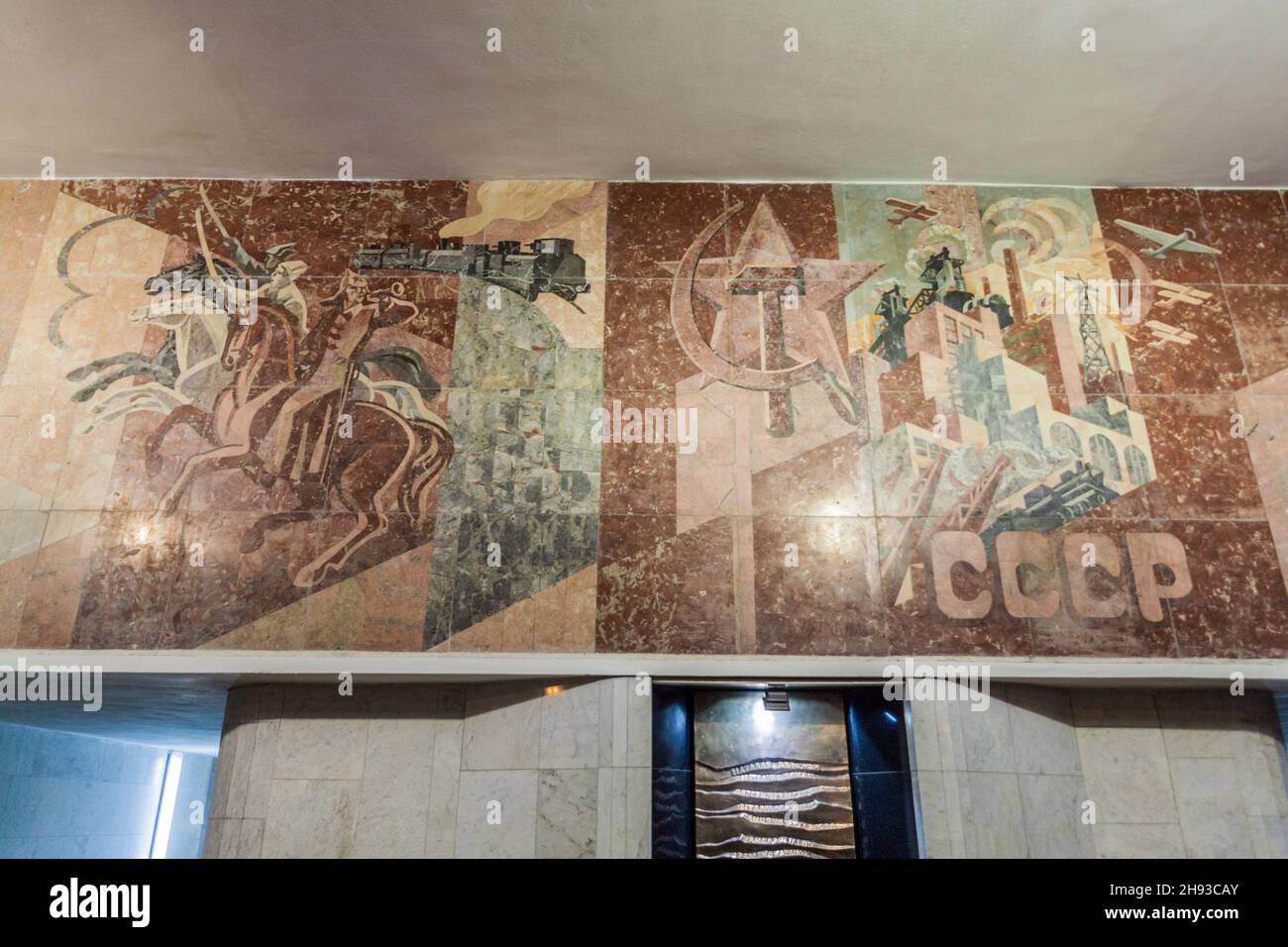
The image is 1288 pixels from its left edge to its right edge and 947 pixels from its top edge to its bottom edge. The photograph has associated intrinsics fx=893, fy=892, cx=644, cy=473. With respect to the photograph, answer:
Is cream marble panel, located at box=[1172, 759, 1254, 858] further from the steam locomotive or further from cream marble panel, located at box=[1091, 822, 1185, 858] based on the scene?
the steam locomotive

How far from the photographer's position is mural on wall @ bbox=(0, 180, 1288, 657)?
273 inches

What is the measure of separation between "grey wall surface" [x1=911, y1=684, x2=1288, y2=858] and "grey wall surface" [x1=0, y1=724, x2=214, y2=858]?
9.50m

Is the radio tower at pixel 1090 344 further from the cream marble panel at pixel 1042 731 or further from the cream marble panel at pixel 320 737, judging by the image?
the cream marble panel at pixel 320 737

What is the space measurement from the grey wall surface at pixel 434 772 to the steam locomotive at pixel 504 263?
138 inches

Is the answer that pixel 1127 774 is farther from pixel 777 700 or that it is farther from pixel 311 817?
pixel 311 817

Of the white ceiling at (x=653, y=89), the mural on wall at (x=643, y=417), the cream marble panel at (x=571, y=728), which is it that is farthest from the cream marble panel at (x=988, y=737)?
the white ceiling at (x=653, y=89)

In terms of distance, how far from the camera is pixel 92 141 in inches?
312

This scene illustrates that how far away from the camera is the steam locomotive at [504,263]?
798cm

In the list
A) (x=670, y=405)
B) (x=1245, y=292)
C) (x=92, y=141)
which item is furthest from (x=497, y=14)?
(x=1245, y=292)

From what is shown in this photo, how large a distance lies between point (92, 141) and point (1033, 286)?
848 centimetres

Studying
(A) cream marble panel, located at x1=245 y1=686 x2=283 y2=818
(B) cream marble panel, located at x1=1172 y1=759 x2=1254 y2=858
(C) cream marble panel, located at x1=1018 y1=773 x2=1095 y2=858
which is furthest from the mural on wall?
(C) cream marble panel, located at x1=1018 y1=773 x2=1095 y2=858

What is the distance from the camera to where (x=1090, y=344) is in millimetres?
7793

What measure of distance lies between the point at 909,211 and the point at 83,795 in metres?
11.6
